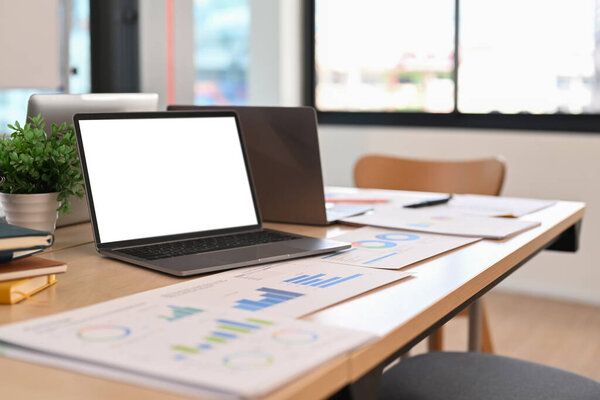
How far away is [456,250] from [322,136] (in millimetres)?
2880

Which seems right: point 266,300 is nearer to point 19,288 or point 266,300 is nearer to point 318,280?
point 318,280

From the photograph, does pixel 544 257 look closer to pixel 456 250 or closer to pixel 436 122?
pixel 436 122

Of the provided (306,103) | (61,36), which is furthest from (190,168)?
(306,103)

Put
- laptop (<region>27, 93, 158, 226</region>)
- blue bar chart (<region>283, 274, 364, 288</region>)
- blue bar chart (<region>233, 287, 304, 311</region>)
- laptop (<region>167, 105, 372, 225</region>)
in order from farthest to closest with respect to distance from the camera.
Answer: laptop (<region>167, 105, 372, 225</region>) → laptop (<region>27, 93, 158, 226</region>) → blue bar chart (<region>283, 274, 364, 288</region>) → blue bar chart (<region>233, 287, 304, 311</region>)

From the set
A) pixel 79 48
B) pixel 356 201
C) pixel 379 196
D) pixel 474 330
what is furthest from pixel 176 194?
pixel 79 48

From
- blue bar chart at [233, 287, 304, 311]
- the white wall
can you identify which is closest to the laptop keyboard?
blue bar chart at [233, 287, 304, 311]

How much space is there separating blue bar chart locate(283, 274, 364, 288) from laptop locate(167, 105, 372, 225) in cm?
49

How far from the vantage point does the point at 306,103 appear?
429cm

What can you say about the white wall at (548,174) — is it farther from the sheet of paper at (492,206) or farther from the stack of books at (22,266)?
the stack of books at (22,266)

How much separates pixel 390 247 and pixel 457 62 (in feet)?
9.02

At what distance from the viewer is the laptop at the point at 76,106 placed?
141 centimetres

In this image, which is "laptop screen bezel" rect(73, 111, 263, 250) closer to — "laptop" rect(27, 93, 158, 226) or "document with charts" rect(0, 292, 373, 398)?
"laptop" rect(27, 93, 158, 226)

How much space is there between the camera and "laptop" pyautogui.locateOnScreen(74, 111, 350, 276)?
1.20 metres

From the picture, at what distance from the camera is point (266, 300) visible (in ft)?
3.00
